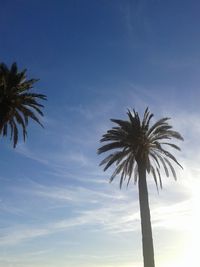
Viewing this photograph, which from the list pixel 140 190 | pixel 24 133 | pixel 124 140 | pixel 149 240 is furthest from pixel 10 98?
pixel 149 240

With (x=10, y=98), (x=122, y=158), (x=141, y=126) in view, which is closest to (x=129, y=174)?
(x=122, y=158)

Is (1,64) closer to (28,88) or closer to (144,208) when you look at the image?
(28,88)

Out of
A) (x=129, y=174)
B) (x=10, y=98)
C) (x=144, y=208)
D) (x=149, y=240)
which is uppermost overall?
(x=10, y=98)

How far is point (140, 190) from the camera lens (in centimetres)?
4631

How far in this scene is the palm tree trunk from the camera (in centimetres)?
4403

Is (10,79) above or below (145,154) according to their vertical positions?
above

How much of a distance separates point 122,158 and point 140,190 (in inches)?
150

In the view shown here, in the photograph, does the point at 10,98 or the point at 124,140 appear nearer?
the point at 10,98

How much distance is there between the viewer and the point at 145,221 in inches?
1779

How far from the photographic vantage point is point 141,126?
48500mm

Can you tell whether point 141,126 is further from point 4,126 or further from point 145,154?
point 4,126

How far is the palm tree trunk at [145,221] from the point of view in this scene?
1734 inches

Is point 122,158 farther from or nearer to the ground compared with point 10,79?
nearer to the ground

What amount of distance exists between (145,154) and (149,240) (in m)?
8.30
